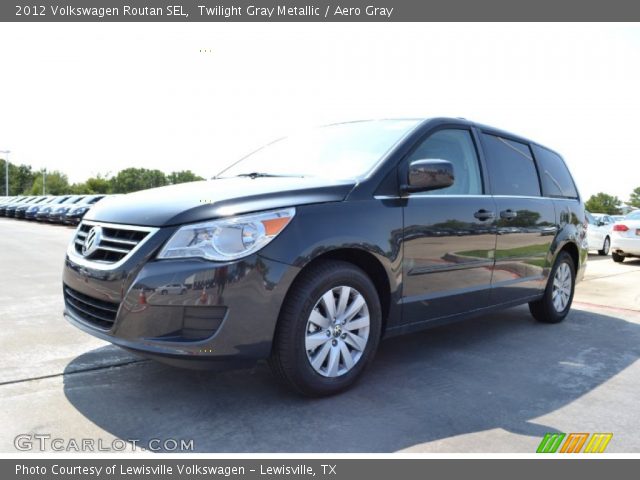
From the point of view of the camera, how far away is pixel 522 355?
14.5 ft

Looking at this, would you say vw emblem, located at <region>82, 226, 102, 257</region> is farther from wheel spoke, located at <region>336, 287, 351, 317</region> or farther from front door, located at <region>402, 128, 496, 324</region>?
front door, located at <region>402, 128, 496, 324</region>

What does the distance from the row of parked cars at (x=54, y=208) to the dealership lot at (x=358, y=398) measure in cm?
1958

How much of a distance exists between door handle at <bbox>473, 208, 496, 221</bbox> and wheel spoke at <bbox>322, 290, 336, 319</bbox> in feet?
5.03

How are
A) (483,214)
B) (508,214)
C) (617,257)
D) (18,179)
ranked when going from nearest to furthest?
Answer: (483,214)
(508,214)
(617,257)
(18,179)

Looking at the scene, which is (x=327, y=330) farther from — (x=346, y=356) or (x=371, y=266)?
(x=371, y=266)

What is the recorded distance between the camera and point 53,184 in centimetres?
10031

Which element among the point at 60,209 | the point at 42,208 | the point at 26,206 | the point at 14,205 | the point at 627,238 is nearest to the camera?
the point at 627,238

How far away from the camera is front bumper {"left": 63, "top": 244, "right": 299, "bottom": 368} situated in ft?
9.24

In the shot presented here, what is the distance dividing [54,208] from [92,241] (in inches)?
1064

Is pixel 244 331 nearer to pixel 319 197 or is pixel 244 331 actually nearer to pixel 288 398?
pixel 288 398

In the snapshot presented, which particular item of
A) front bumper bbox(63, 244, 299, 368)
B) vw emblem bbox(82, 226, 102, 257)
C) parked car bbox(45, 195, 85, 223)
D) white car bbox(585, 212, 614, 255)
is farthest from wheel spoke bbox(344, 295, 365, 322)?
parked car bbox(45, 195, 85, 223)

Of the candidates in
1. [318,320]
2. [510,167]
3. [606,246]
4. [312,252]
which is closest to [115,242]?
[312,252]

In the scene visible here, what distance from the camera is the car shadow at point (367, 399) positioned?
9.21ft

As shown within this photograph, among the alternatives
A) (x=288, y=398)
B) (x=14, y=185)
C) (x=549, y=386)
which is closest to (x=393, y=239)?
(x=288, y=398)
